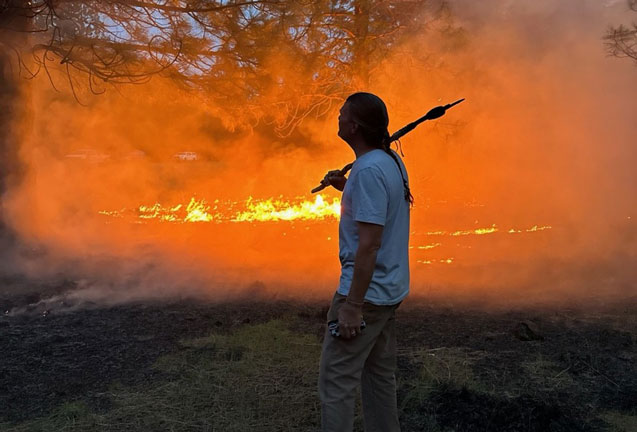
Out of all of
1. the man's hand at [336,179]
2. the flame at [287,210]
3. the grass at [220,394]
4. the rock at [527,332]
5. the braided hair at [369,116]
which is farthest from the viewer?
the flame at [287,210]

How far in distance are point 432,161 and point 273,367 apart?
7.48 m

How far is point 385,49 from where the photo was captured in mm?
9516

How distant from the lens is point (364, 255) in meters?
2.34

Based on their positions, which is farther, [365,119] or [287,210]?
[287,210]

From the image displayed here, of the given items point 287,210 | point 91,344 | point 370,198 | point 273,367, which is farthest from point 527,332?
point 287,210

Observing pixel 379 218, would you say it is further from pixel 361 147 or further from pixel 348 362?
pixel 348 362

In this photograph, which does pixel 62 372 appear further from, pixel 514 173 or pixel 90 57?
pixel 514 173

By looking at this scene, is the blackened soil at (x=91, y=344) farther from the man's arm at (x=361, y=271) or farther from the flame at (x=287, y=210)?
the flame at (x=287, y=210)

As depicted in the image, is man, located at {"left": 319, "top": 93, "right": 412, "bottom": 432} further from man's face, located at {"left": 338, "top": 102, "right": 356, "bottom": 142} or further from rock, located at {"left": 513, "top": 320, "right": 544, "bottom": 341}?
rock, located at {"left": 513, "top": 320, "right": 544, "bottom": 341}

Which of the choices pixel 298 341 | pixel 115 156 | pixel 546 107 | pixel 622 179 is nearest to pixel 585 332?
pixel 298 341

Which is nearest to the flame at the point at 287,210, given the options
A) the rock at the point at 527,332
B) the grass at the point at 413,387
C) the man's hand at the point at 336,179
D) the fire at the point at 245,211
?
the fire at the point at 245,211

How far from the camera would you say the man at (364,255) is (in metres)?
2.35

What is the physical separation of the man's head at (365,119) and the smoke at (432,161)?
4.96 meters

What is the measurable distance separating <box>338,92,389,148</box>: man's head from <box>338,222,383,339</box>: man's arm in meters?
0.44
